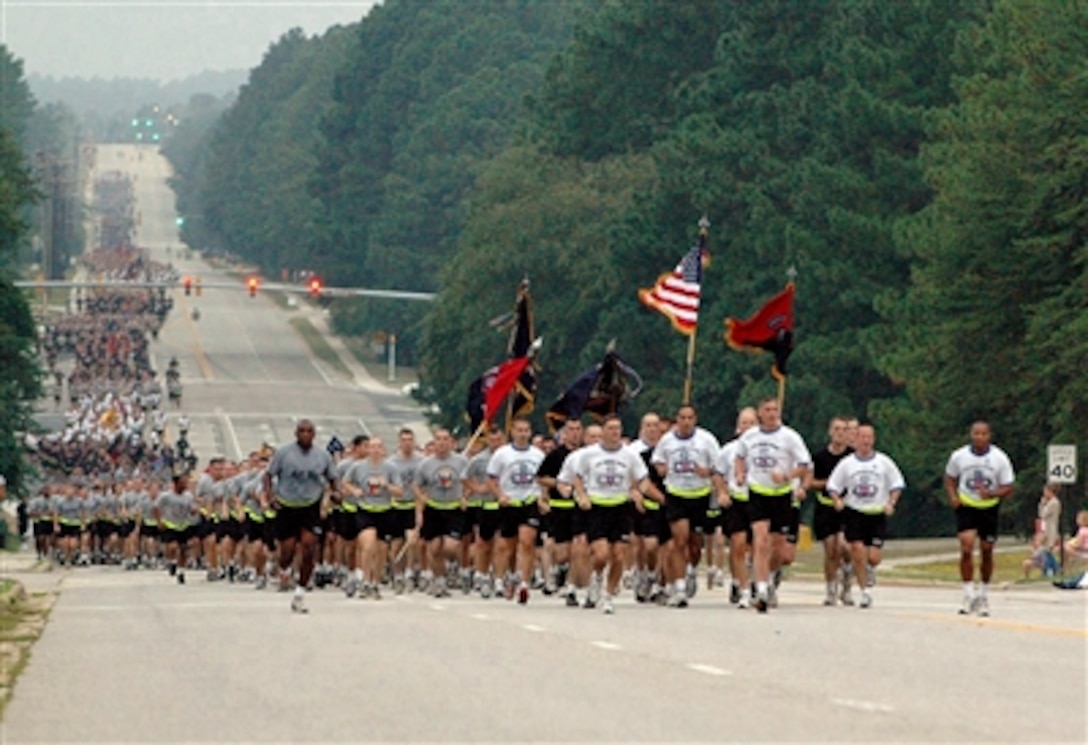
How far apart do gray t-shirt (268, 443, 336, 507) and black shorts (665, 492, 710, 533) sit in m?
3.21

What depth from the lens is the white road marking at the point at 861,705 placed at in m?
17.7

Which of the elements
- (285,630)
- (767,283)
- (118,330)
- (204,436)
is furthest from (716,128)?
(118,330)

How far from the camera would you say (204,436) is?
5032 inches

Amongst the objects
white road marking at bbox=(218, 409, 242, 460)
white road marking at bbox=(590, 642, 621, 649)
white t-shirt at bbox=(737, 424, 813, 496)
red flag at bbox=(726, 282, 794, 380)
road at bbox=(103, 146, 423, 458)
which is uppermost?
red flag at bbox=(726, 282, 794, 380)

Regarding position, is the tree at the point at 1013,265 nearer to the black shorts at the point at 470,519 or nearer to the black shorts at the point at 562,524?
the black shorts at the point at 470,519

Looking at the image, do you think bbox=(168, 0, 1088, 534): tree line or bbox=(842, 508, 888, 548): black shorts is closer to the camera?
bbox=(842, 508, 888, 548): black shorts

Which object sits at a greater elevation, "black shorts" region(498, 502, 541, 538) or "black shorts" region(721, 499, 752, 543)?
"black shorts" region(721, 499, 752, 543)

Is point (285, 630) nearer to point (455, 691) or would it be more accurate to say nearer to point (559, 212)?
point (455, 691)

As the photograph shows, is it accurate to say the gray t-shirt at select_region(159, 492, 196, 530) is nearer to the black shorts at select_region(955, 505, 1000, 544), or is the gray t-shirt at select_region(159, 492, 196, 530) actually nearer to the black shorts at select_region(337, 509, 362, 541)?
the black shorts at select_region(337, 509, 362, 541)

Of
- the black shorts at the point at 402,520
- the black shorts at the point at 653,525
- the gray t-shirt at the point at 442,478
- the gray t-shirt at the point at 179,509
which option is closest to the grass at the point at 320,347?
the gray t-shirt at the point at 179,509

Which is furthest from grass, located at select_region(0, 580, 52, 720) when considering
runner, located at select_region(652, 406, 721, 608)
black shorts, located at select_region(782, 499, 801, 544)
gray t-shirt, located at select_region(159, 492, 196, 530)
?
gray t-shirt, located at select_region(159, 492, 196, 530)

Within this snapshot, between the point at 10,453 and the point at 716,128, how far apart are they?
74.9ft

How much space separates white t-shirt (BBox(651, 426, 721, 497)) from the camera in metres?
30.5

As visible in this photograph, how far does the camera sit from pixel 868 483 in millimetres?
31031
